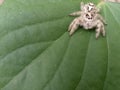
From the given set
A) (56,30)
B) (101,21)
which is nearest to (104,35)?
(101,21)

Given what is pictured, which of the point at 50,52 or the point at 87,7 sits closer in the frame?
the point at 50,52

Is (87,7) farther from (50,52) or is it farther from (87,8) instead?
(50,52)

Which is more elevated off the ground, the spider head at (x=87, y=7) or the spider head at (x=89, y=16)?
the spider head at (x=87, y=7)

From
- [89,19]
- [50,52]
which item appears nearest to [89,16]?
[89,19]

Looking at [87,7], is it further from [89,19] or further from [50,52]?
[50,52]

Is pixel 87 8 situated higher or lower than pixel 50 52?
higher
